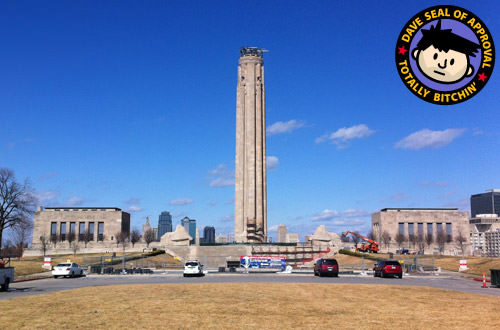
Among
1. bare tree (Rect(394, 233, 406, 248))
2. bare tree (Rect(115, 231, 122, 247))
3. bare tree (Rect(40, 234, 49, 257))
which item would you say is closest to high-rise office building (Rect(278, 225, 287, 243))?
bare tree (Rect(394, 233, 406, 248))

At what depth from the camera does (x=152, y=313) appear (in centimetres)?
2264

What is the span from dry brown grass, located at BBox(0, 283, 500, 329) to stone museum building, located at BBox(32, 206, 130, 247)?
374 ft

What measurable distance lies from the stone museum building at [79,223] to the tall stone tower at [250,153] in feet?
123

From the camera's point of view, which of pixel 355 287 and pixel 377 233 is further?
pixel 377 233

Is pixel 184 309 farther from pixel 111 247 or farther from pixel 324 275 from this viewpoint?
pixel 111 247

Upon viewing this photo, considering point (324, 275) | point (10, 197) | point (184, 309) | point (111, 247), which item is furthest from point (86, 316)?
point (111, 247)

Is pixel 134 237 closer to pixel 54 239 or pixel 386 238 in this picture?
pixel 54 239

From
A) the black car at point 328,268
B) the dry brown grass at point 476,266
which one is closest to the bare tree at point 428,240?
the dry brown grass at point 476,266

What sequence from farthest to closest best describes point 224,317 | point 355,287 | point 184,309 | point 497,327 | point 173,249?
point 173,249 → point 355,287 → point 184,309 → point 224,317 → point 497,327

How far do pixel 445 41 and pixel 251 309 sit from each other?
15.5m

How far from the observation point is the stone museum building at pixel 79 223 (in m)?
140

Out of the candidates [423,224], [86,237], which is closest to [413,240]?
→ [423,224]

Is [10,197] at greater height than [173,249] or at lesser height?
greater

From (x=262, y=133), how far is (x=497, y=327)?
121 metres
